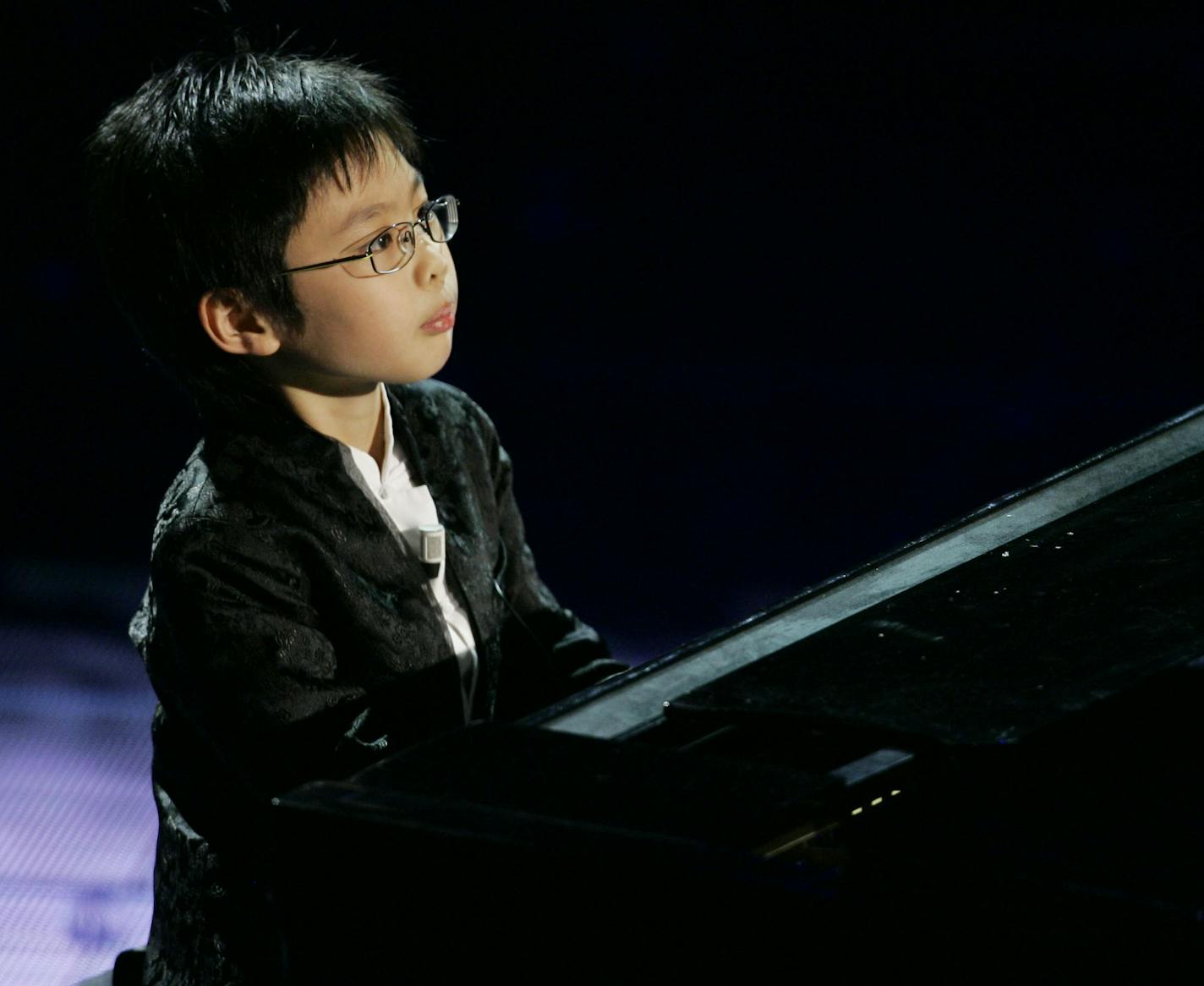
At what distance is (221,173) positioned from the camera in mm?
1344

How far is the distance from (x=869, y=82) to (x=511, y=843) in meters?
2.73

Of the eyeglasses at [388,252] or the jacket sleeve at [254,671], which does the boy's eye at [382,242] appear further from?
the jacket sleeve at [254,671]

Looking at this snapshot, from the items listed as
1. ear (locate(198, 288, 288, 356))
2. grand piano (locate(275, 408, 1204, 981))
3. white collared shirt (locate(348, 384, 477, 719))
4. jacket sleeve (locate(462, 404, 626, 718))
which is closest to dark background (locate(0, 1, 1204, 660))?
jacket sleeve (locate(462, 404, 626, 718))

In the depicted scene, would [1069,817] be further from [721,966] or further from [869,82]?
[869,82]

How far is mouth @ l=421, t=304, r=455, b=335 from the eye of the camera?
1375 mm

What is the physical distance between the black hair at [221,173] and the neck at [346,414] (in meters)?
0.05

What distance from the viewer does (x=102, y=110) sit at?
331 cm

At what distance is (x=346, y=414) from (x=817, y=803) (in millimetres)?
653

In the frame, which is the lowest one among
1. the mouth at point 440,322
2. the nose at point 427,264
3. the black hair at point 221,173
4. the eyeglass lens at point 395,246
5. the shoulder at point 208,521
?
the shoulder at point 208,521

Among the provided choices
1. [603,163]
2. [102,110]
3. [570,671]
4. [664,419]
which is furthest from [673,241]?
[570,671]

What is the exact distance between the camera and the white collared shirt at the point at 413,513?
1.42m

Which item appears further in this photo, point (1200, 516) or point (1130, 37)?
point (1130, 37)

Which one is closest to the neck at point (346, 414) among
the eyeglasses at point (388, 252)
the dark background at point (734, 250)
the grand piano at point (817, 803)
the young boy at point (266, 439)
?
the young boy at point (266, 439)

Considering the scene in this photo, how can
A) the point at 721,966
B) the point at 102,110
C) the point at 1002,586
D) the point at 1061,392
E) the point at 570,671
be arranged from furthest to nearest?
the point at 102,110 < the point at 1061,392 < the point at 570,671 < the point at 1002,586 < the point at 721,966
